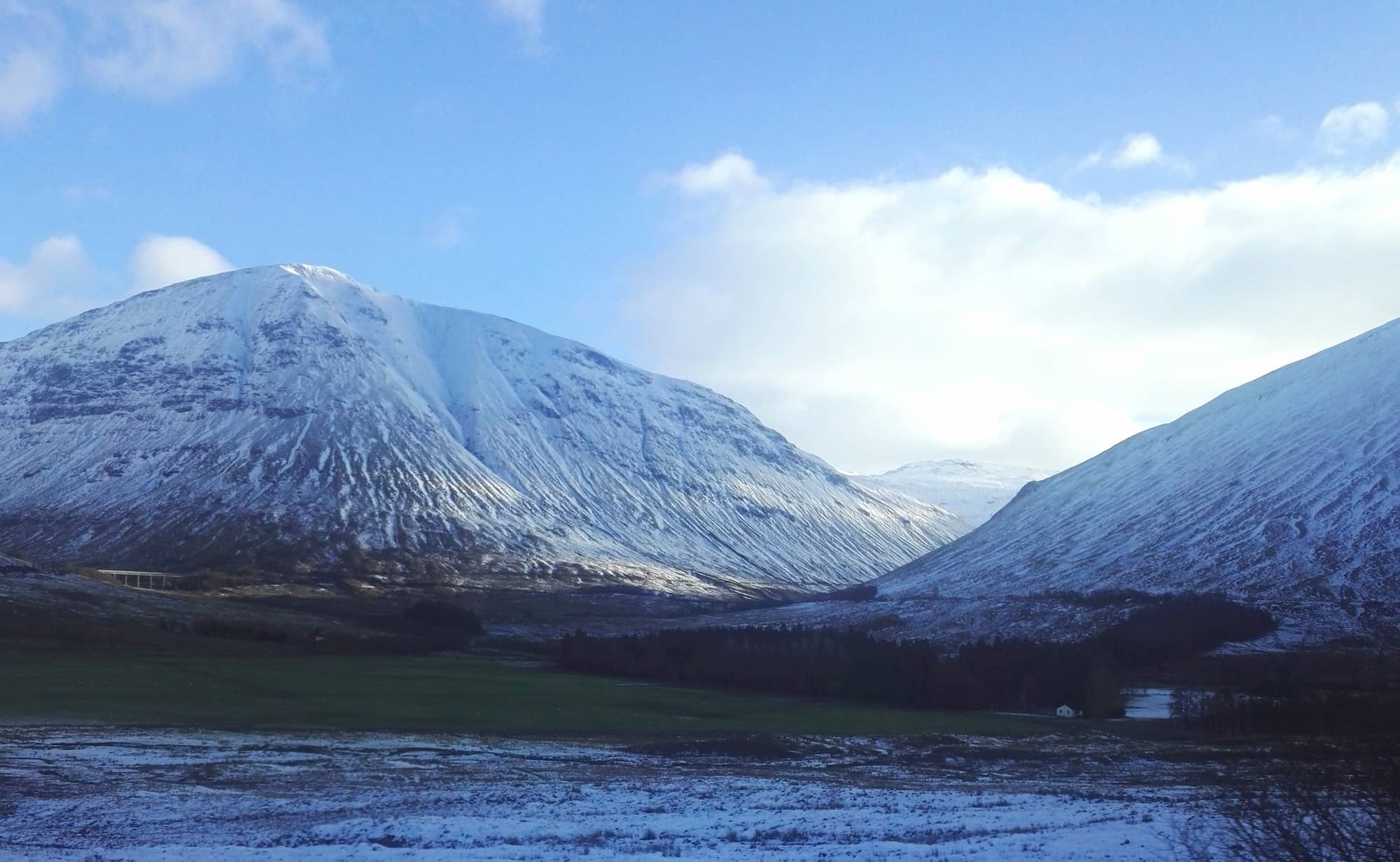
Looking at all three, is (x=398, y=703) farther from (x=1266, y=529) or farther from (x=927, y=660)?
(x=1266, y=529)

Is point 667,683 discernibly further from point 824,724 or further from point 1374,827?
point 1374,827

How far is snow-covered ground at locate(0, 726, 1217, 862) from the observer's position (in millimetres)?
30984

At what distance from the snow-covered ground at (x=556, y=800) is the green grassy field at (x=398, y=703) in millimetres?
6194

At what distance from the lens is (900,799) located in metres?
39.1

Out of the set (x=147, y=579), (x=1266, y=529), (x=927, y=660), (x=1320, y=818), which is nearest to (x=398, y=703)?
(x=927, y=660)

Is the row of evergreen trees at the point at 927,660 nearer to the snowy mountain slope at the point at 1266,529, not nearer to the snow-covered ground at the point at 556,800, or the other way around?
the snowy mountain slope at the point at 1266,529

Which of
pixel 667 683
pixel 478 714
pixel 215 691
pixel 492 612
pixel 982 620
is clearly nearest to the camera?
pixel 478 714

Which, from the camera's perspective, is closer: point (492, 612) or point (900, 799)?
point (900, 799)

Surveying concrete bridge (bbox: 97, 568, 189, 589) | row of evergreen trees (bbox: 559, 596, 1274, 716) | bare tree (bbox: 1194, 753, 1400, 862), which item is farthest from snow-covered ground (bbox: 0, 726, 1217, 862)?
concrete bridge (bbox: 97, 568, 189, 589)

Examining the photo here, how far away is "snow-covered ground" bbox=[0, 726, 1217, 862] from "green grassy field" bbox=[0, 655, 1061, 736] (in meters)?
6.19

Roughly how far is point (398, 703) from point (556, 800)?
34010mm

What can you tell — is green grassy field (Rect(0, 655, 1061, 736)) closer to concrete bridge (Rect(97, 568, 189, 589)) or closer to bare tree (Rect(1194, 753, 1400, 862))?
bare tree (Rect(1194, 753, 1400, 862))

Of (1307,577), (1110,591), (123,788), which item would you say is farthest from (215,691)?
(1307,577)

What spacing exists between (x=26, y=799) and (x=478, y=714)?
102ft
